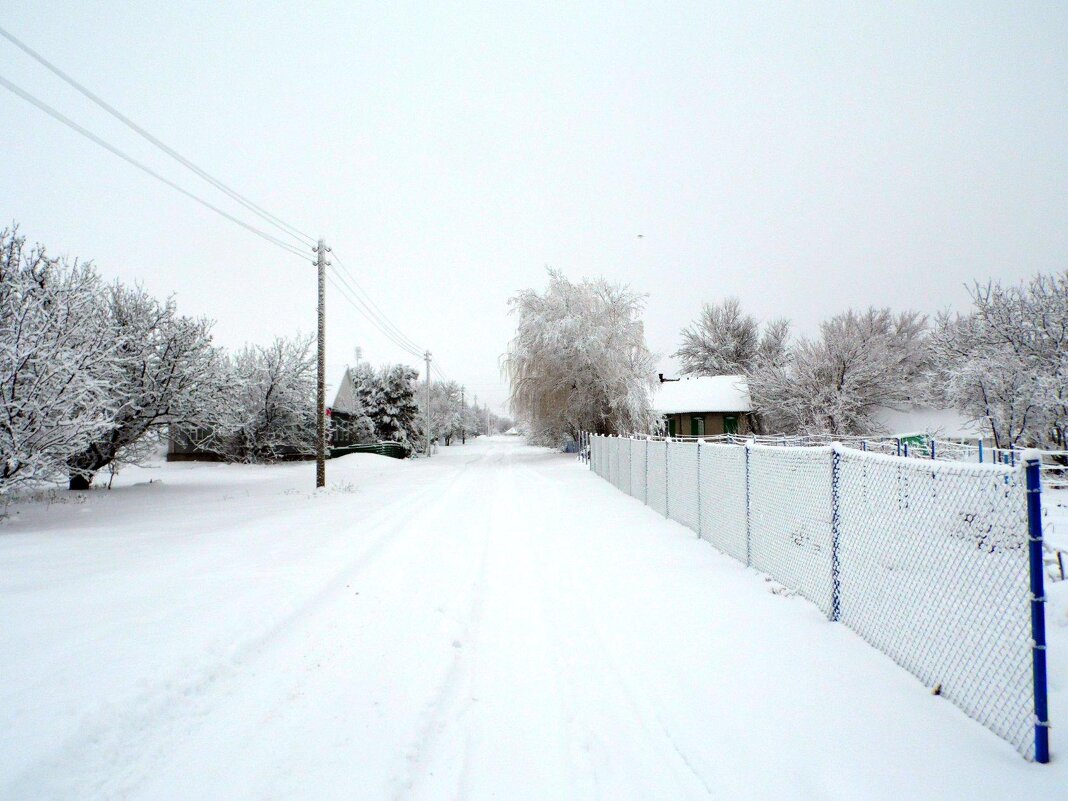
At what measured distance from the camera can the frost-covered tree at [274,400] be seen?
29255 millimetres

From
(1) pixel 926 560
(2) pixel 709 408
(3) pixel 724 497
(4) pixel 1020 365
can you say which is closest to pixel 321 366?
(3) pixel 724 497

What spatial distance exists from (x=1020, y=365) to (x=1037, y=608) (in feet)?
73.6

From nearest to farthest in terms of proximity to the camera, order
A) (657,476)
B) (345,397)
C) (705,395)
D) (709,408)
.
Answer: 1. (657,476)
2. (345,397)
3. (709,408)
4. (705,395)

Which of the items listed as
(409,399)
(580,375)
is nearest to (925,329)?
(580,375)

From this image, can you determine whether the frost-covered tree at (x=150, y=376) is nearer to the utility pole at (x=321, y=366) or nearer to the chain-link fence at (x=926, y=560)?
the utility pole at (x=321, y=366)

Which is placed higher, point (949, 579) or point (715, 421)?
point (715, 421)

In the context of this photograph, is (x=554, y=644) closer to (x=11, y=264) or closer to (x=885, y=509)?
(x=885, y=509)

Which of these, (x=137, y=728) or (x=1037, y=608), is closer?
(x=1037, y=608)

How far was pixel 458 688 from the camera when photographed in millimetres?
3650

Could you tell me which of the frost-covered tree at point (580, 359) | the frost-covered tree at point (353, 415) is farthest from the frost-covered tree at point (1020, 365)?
the frost-covered tree at point (353, 415)

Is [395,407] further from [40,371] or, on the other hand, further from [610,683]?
[610,683]

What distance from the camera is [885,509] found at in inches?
161

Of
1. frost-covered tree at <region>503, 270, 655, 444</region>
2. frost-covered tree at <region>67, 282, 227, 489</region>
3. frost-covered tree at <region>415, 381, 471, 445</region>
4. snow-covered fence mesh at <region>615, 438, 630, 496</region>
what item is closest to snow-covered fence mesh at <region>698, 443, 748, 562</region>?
snow-covered fence mesh at <region>615, 438, 630, 496</region>

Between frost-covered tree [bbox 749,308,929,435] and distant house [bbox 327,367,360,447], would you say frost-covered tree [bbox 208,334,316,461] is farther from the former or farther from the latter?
frost-covered tree [bbox 749,308,929,435]
